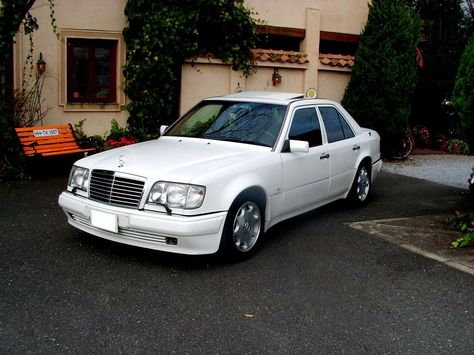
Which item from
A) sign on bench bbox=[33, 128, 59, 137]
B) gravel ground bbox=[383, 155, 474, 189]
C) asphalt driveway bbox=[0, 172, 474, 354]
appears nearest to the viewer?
asphalt driveway bbox=[0, 172, 474, 354]

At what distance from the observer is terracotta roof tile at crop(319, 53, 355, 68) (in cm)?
1368

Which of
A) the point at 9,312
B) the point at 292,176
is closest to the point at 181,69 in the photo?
the point at 292,176

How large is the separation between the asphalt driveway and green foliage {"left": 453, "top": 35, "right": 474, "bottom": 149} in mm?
2171

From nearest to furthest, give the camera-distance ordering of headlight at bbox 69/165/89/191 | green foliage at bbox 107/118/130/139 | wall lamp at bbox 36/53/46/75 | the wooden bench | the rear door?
headlight at bbox 69/165/89/191 → the rear door → the wooden bench → wall lamp at bbox 36/53/46/75 → green foliage at bbox 107/118/130/139

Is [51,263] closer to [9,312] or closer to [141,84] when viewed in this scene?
[9,312]

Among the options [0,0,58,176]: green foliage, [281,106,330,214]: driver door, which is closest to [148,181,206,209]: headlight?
[281,106,330,214]: driver door

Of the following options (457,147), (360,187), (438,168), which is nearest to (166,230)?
(360,187)

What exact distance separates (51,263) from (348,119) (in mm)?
4362

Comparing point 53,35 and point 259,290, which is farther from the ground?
point 53,35

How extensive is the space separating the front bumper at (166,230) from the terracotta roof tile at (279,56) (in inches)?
322

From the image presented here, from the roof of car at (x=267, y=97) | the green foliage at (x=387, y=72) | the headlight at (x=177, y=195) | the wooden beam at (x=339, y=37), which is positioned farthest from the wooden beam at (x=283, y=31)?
the headlight at (x=177, y=195)

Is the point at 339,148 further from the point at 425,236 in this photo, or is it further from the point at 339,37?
the point at 339,37

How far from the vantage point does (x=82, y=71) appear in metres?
11.4

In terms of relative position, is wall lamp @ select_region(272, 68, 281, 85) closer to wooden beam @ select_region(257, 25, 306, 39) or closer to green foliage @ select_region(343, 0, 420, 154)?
wooden beam @ select_region(257, 25, 306, 39)
